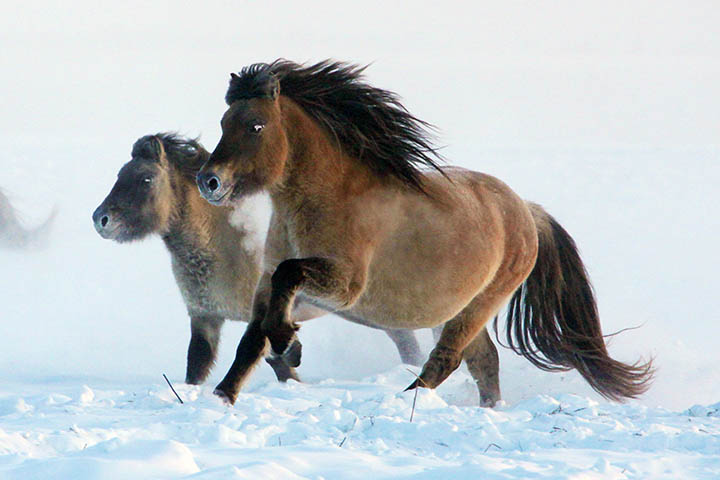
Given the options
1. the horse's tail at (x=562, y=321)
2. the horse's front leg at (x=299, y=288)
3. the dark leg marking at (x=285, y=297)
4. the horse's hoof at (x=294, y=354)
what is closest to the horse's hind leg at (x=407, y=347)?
the horse's tail at (x=562, y=321)

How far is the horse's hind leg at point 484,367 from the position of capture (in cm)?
679

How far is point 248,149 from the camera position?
536 centimetres

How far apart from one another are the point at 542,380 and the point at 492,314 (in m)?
2.00

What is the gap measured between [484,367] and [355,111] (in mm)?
1975

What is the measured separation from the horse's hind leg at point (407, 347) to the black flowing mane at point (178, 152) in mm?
2239

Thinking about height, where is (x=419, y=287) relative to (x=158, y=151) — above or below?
below

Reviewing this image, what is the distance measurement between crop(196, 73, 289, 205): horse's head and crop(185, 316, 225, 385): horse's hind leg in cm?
188

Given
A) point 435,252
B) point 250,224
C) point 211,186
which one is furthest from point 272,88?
point 250,224

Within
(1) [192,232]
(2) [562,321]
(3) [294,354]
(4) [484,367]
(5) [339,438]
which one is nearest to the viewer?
(5) [339,438]

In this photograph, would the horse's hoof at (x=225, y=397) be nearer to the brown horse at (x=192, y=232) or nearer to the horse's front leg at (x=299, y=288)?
the horse's front leg at (x=299, y=288)

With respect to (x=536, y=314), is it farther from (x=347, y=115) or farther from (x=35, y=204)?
(x=35, y=204)

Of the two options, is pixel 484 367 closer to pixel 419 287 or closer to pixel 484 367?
pixel 484 367

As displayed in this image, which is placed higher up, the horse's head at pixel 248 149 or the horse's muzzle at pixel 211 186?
the horse's head at pixel 248 149

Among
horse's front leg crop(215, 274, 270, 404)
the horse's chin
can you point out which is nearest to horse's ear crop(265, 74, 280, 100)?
horse's front leg crop(215, 274, 270, 404)
